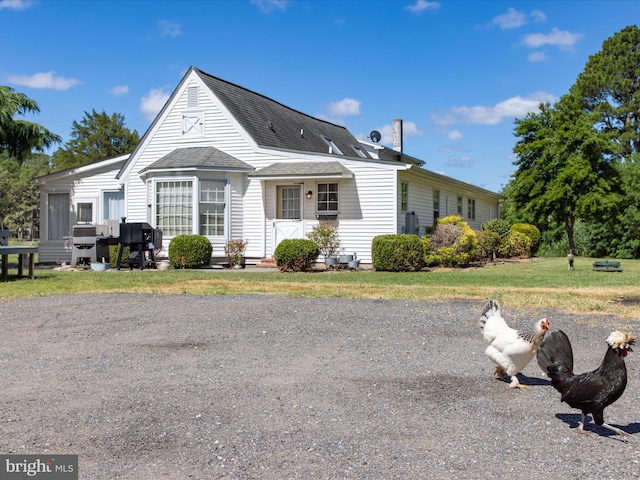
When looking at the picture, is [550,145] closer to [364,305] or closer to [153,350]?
[364,305]

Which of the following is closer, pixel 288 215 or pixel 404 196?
pixel 288 215

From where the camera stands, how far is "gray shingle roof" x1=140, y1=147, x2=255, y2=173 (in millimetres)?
18734

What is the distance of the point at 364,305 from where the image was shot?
31.2 feet

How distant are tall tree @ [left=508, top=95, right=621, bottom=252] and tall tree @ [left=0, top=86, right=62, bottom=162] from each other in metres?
17.5

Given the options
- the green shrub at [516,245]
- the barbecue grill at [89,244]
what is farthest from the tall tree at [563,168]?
the barbecue grill at [89,244]

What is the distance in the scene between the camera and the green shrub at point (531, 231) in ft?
94.4

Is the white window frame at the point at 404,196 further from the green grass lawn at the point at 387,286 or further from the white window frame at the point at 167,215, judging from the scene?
the white window frame at the point at 167,215

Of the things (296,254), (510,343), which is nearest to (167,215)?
(296,254)

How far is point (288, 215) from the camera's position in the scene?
19.5m

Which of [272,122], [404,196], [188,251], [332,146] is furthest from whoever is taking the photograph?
[332,146]

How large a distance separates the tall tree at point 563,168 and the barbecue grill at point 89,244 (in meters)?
13.6

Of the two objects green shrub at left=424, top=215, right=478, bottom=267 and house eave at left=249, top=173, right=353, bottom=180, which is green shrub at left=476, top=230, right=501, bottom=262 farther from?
house eave at left=249, top=173, right=353, bottom=180

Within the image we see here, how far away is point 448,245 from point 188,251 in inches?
322

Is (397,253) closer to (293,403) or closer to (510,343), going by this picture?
(510,343)
